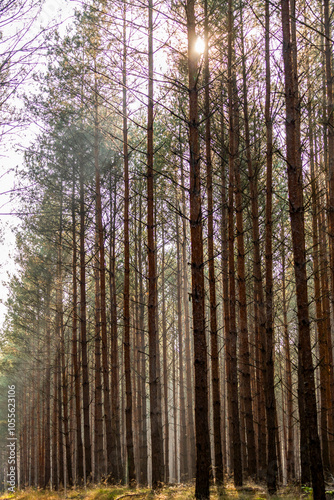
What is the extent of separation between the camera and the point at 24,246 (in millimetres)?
17312

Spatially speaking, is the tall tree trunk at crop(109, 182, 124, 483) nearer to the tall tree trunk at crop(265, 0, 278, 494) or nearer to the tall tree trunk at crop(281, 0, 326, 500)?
the tall tree trunk at crop(265, 0, 278, 494)

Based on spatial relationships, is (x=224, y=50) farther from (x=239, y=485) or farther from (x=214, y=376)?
(x=239, y=485)

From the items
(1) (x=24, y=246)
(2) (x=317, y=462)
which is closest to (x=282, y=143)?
(2) (x=317, y=462)

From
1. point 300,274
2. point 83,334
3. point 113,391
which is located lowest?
point 113,391

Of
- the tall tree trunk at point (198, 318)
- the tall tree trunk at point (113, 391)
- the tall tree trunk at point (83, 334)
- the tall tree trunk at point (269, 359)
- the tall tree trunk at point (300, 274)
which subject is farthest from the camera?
the tall tree trunk at point (83, 334)

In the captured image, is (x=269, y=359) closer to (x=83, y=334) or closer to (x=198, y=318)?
(x=198, y=318)

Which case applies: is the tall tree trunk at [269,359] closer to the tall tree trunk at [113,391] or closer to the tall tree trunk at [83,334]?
the tall tree trunk at [113,391]

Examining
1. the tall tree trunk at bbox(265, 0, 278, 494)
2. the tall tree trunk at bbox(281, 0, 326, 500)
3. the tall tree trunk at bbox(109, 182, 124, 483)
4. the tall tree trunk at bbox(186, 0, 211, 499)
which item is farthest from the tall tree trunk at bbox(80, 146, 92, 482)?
the tall tree trunk at bbox(281, 0, 326, 500)

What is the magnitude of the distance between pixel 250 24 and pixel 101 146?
513 centimetres

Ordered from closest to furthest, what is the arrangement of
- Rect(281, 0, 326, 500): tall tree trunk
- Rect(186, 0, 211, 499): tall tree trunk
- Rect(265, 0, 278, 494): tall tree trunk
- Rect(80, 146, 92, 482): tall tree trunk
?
Rect(281, 0, 326, 500): tall tree trunk < Rect(186, 0, 211, 499): tall tree trunk < Rect(265, 0, 278, 494): tall tree trunk < Rect(80, 146, 92, 482): tall tree trunk

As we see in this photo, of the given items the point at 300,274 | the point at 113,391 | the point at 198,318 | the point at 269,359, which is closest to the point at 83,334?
the point at 113,391

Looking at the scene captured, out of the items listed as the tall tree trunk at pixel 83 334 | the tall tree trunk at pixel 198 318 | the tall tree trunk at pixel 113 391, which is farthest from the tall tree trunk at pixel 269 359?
the tall tree trunk at pixel 83 334

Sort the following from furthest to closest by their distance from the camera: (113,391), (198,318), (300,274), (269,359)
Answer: (113,391) < (269,359) < (198,318) < (300,274)

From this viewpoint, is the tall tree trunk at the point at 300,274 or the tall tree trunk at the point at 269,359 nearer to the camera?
the tall tree trunk at the point at 300,274
